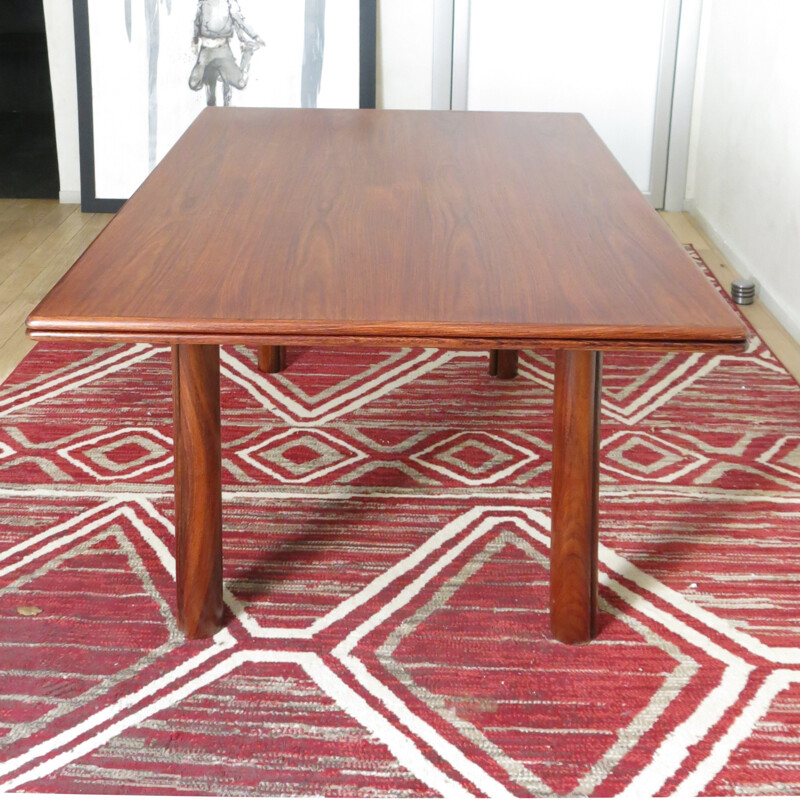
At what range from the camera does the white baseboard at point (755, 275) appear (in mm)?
3131

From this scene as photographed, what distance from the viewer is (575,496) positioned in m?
1.71

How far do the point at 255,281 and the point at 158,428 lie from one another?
1032 mm

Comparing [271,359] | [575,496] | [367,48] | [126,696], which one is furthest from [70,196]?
[575,496]

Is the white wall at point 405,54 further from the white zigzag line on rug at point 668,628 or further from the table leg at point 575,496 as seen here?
the table leg at point 575,496

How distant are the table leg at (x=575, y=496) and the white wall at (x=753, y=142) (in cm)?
160

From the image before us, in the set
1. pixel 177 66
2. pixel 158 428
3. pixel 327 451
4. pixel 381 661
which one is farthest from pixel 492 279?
pixel 177 66

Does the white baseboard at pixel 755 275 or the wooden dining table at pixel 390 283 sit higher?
the wooden dining table at pixel 390 283

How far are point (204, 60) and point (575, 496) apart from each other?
9.16ft

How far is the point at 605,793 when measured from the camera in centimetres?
150

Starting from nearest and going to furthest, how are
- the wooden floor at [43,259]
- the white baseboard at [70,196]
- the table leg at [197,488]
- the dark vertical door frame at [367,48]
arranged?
the table leg at [197,488]
the wooden floor at [43,259]
the dark vertical door frame at [367,48]
the white baseboard at [70,196]

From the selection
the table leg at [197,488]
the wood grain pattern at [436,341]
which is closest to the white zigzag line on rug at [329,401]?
the table leg at [197,488]

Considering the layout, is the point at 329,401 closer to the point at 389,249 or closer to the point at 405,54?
the point at 389,249

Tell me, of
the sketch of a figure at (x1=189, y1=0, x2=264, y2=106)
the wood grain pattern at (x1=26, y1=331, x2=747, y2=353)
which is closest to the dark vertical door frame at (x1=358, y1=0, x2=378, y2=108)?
the sketch of a figure at (x1=189, y1=0, x2=264, y2=106)

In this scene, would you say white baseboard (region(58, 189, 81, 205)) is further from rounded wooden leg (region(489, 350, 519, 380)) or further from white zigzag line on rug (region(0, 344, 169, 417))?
rounded wooden leg (region(489, 350, 519, 380))
